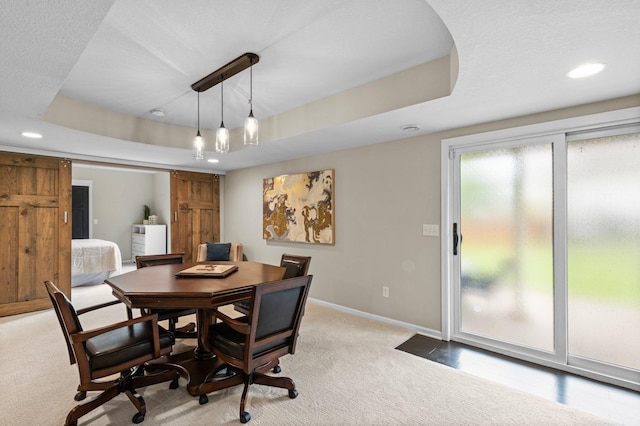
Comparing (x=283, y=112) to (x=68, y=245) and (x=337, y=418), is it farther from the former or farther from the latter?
(x=68, y=245)

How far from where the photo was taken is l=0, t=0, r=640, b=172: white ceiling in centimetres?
145

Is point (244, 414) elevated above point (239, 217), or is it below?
below

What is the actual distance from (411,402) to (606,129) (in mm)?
2650

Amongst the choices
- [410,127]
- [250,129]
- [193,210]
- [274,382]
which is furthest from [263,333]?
[193,210]

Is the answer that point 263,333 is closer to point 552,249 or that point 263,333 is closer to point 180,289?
point 180,289

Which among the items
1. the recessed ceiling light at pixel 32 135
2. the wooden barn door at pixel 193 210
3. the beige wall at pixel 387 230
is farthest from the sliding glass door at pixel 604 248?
the wooden barn door at pixel 193 210

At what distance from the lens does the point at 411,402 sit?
2188 millimetres

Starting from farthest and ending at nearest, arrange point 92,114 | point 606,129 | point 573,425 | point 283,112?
point 283,112 < point 92,114 < point 606,129 < point 573,425

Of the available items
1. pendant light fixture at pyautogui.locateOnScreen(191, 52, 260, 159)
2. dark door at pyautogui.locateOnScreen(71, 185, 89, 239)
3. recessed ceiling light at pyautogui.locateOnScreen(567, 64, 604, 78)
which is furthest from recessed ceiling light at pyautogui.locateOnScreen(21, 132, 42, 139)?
Result: recessed ceiling light at pyautogui.locateOnScreen(567, 64, 604, 78)

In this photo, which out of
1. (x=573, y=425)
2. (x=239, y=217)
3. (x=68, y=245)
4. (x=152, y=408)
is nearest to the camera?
(x=573, y=425)

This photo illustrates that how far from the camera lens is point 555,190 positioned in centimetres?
270

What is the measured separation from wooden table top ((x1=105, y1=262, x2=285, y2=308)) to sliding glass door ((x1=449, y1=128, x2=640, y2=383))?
2.07 metres

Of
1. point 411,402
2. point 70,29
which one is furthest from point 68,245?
point 411,402

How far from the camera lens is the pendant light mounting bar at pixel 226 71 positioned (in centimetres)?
230
